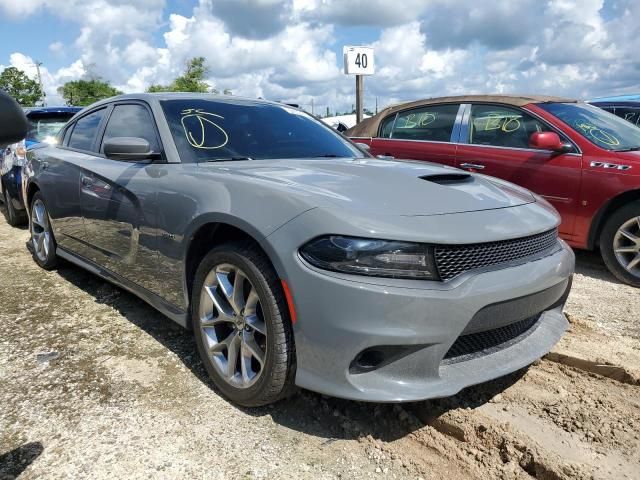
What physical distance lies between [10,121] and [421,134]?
4.89m

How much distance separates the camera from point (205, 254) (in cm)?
266

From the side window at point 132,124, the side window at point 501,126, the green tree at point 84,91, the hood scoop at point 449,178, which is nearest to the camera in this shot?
the hood scoop at point 449,178

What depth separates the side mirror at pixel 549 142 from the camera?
450 cm

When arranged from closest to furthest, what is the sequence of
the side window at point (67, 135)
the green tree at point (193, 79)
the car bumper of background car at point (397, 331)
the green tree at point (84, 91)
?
the car bumper of background car at point (397, 331) → the side window at point (67, 135) → the green tree at point (193, 79) → the green tree at point (84, 91)

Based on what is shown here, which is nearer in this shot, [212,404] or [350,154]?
[212,404]

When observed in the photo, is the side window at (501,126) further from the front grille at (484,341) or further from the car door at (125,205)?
the car door at (125,205)

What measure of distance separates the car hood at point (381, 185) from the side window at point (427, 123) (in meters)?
2.60

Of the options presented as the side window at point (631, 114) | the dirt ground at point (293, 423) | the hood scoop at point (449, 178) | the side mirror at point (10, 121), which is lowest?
the dirt ground at point (293, 423)

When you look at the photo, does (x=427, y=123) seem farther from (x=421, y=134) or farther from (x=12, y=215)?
(x=12, y=215)

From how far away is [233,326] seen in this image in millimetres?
2459

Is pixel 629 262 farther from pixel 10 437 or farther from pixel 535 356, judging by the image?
pixel 10 437

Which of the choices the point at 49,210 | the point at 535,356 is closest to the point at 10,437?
the point at 535,356

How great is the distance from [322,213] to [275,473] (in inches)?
40.1

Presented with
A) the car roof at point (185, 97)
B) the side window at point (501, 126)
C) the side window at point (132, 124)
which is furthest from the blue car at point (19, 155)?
the side window at point (501, 126)
